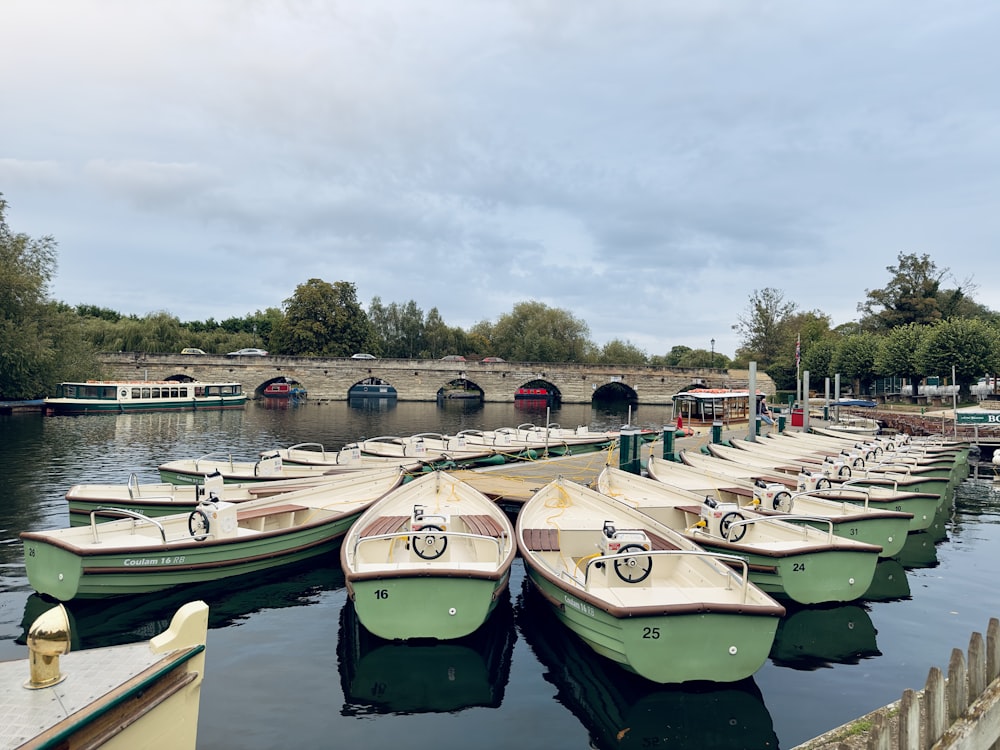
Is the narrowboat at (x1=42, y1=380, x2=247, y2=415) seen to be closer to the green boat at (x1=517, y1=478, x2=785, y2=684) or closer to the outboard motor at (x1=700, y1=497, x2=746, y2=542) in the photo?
the green boat at (x1=517, y1=478, x2=785, y2=684)

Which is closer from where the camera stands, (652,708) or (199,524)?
(652,708)

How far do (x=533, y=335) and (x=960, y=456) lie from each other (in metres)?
63.1

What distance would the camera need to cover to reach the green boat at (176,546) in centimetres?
945

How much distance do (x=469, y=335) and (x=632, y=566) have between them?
87.1 meters

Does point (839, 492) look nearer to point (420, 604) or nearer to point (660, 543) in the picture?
point (660, 543)

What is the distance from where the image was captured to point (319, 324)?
241 feet

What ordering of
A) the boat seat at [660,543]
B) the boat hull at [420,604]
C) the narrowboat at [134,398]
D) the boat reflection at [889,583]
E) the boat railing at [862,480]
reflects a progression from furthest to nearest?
the narrowboat at [134,398]
the boat railing at [862,480]
the boat reflection at [889,583]
the boat seat at [660,543]
the boat hull at [420,604]

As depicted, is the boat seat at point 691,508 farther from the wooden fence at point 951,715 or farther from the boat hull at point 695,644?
the wooden fence at point 951,715

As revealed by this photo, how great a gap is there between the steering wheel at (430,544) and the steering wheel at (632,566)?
2.60 meters

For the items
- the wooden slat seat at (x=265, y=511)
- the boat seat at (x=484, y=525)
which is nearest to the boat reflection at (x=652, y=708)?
the boat seat at (x=484, y=525)

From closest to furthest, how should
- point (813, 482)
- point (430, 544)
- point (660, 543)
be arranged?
1. point (430, 544)
2. point (660, 543)
3. point (813, 482)

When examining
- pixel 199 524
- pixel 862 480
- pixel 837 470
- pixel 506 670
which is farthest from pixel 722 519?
pixel 199 524

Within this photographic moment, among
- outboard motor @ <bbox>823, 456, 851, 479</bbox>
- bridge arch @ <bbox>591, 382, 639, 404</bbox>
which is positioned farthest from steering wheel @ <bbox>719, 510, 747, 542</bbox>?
bridge arch @ <bbox>591, 382, 639, 404</bbox>

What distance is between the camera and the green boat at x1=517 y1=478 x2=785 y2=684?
6.79 m
